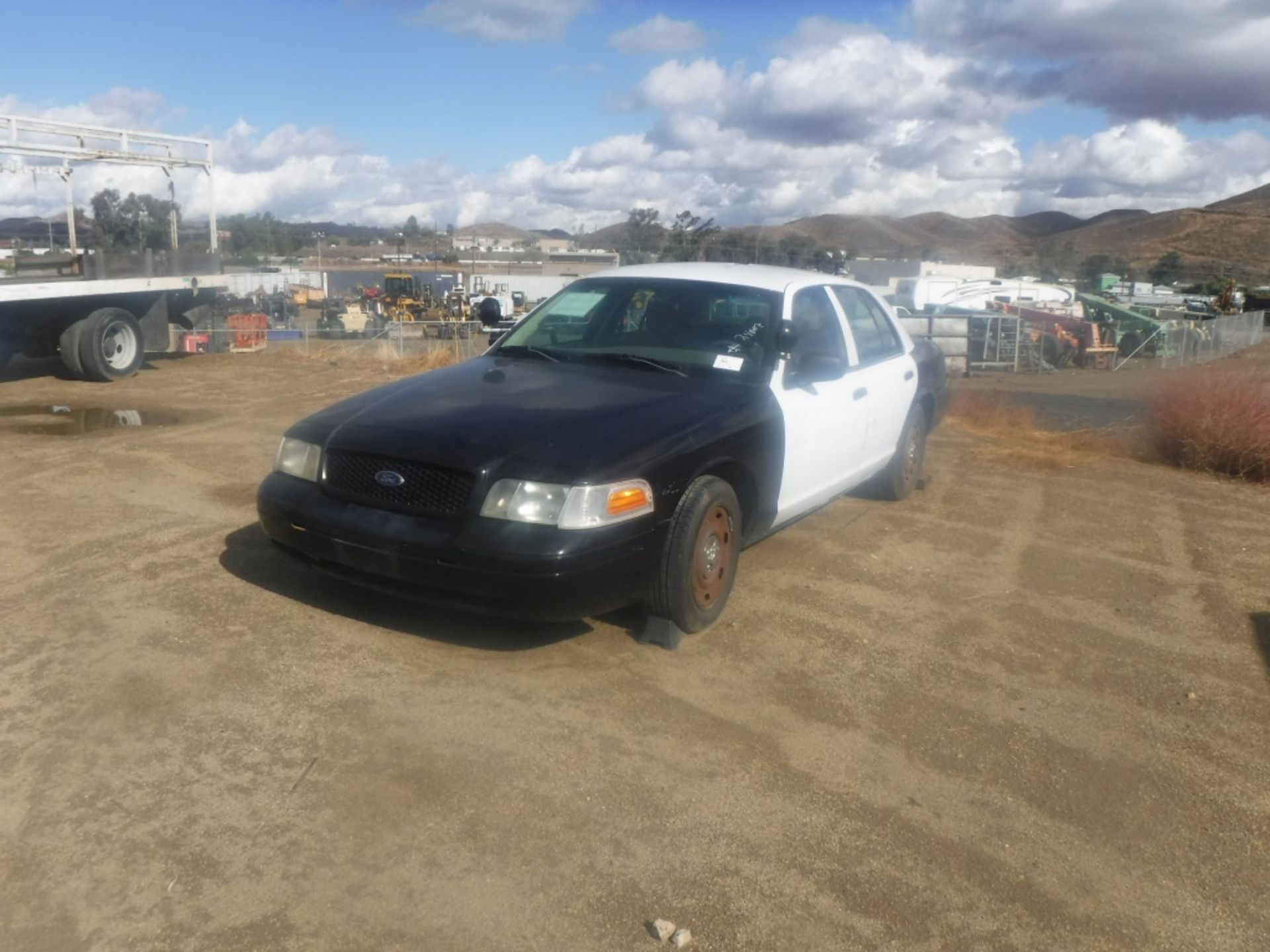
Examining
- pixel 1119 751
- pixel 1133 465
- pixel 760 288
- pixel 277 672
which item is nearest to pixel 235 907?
pixel 277 672

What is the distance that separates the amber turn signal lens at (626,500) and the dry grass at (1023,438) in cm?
587

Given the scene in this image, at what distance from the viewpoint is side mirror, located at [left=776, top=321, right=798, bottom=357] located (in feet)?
17.1

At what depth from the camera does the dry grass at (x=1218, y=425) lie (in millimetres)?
8719

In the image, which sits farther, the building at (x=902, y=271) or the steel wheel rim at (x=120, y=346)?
the building at (x=902, y=271)

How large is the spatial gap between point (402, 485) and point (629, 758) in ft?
4.61

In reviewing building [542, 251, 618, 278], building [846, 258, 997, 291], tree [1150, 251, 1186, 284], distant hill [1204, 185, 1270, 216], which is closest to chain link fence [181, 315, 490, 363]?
building [846, 258, 997, 291]

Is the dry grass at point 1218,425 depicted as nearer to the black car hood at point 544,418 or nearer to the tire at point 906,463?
the tire at point 906,463

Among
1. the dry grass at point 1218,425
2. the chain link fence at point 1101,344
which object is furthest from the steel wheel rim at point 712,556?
the chain link fence at point 1101,344

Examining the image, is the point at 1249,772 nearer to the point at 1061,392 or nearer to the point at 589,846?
the point at 589,846

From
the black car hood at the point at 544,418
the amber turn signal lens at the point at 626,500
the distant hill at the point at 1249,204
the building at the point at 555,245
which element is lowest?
the amber turn signal lens at the point at 626,500

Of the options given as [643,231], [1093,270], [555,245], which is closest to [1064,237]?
[1093,270]

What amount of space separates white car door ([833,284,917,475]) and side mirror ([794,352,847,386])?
0.62 meters

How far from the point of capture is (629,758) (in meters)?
3.61

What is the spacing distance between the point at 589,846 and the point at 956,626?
2.58 m
